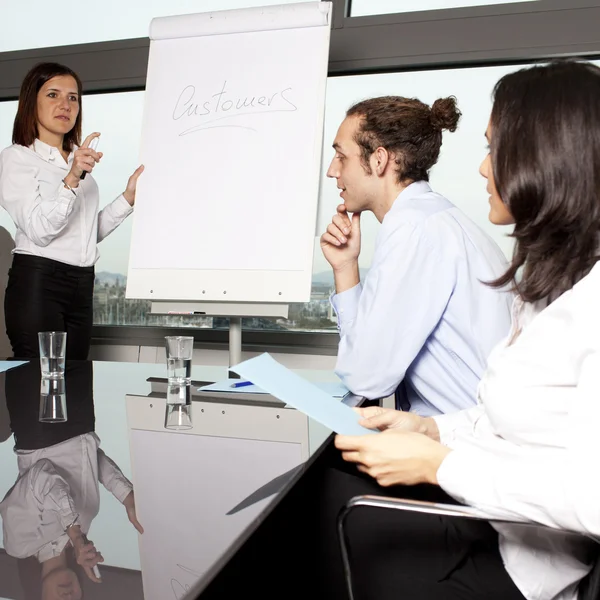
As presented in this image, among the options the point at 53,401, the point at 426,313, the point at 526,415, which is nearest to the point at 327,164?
the point at 426,313

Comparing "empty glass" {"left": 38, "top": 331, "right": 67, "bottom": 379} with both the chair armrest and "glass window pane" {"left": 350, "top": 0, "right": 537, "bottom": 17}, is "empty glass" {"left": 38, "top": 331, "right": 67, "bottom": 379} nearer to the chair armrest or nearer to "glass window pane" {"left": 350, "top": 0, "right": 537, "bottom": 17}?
the chair armrest

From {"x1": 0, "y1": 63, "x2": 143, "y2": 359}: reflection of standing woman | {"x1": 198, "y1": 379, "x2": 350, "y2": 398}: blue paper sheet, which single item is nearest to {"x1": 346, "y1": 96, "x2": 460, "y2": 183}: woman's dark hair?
{"x1": 198, "y1": 379, "x2": 350, "y2": 398}: blue paper sheet

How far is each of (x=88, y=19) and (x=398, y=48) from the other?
159 centimetres

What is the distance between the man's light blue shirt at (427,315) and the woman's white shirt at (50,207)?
1.48 metres

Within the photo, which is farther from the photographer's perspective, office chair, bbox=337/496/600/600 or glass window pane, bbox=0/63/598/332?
glass window pane, bbox=0/63/598/332

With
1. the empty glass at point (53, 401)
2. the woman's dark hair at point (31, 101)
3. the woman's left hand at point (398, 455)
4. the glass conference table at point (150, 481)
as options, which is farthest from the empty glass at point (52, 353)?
the woman's dark hair at point (31, 101)

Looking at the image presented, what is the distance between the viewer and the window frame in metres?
2.63

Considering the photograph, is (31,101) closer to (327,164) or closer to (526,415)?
(327,164)

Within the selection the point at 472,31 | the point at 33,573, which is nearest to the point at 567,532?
the point at 33,573

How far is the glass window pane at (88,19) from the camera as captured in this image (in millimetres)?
3211

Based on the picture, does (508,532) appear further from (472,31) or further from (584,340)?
(472,31)

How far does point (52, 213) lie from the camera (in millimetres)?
2498

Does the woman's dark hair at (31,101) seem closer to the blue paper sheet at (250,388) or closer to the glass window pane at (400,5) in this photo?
the glass window pane at (400,5)

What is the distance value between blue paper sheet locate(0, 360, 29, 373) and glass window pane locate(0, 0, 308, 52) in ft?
6.63
